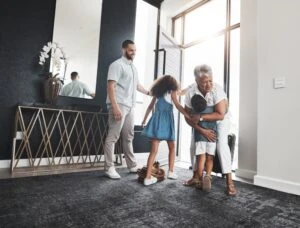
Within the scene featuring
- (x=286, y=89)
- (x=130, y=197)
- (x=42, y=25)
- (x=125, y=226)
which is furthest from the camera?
(x=42, y=25)

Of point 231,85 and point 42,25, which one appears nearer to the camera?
point 42,25

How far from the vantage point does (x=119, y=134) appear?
229 centimetres

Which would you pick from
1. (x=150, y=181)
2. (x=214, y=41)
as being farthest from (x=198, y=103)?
(x=214, y=41)

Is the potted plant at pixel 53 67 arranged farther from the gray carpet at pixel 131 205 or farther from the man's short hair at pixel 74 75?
the gray carpet at pixel 131 205

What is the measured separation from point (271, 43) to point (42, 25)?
2827 millimetres

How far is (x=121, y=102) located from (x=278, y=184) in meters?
1.82

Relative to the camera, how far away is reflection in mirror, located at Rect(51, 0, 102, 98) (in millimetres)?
2904

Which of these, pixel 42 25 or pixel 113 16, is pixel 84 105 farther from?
pixel 113 16

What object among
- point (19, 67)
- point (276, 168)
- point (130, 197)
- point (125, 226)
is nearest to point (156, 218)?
point (125, 226)

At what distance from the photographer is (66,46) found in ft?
9.65

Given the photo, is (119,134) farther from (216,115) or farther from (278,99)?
(278,99)

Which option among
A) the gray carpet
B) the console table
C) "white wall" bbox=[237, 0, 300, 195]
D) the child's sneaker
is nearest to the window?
"white wall" bbox=[237, 0, 300, 195]

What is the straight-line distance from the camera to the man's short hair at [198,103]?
1.86m

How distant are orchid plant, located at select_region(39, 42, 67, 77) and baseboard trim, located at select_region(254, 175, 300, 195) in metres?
2.75
